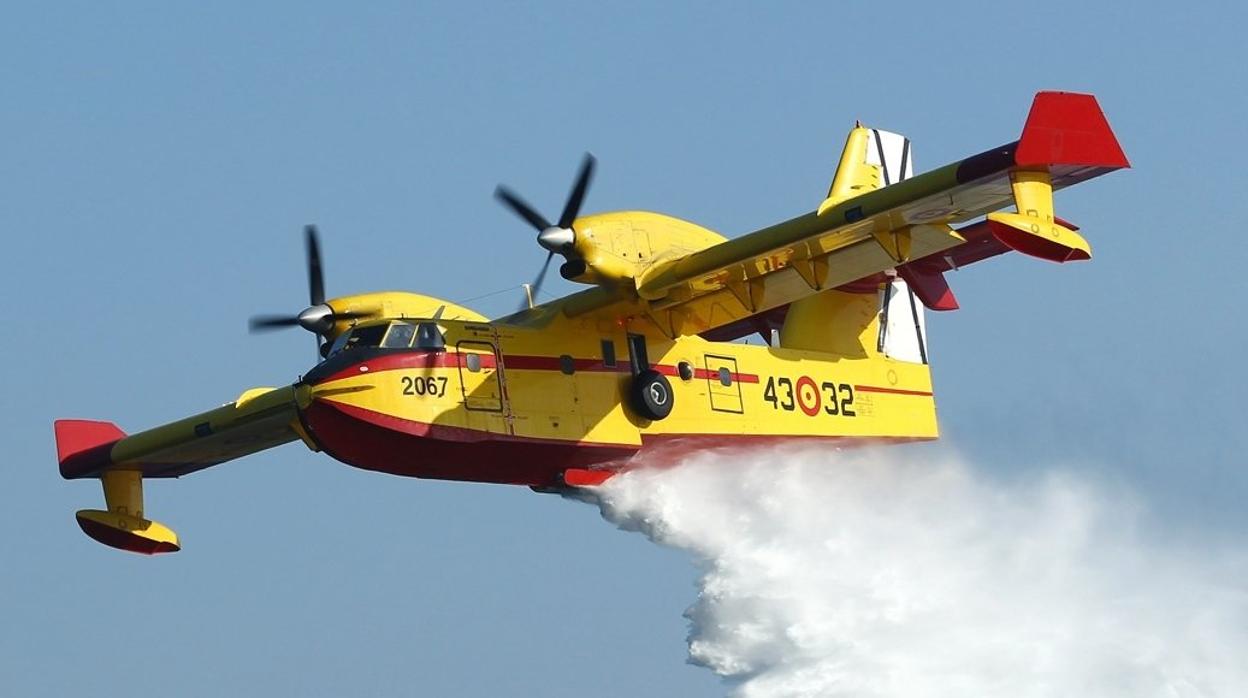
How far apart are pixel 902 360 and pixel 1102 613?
4420 mm

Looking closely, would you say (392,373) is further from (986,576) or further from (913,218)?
(986,576)

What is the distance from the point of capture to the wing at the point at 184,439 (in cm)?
2859

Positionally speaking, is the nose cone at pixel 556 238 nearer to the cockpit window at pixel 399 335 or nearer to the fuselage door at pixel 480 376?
the fuselage door at pixel 480 376

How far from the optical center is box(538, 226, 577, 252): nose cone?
2519 centimetres

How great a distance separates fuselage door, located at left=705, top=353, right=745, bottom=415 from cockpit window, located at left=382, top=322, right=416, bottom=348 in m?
4.04

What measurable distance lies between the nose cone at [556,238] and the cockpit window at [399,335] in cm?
179

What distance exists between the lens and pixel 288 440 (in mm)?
30484

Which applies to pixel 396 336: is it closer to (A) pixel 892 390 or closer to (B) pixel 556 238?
(B) pixel 556 238

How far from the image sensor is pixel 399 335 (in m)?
25.2

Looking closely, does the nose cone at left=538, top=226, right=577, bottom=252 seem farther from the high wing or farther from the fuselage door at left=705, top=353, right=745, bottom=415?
the fuselage door at left=705, top=353, right=745, bottom=415

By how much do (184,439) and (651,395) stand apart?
693 centimetres

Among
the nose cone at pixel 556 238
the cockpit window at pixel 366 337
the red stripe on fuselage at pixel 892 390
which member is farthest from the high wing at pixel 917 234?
the cockpit window at pixel 366 337

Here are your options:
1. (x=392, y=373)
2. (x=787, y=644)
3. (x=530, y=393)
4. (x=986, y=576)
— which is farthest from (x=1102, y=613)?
(x=392, y=373)

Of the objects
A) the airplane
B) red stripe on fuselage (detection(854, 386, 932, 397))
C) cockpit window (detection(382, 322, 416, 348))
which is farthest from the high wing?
cockpit window (detection(382, 322, 416, 348))
